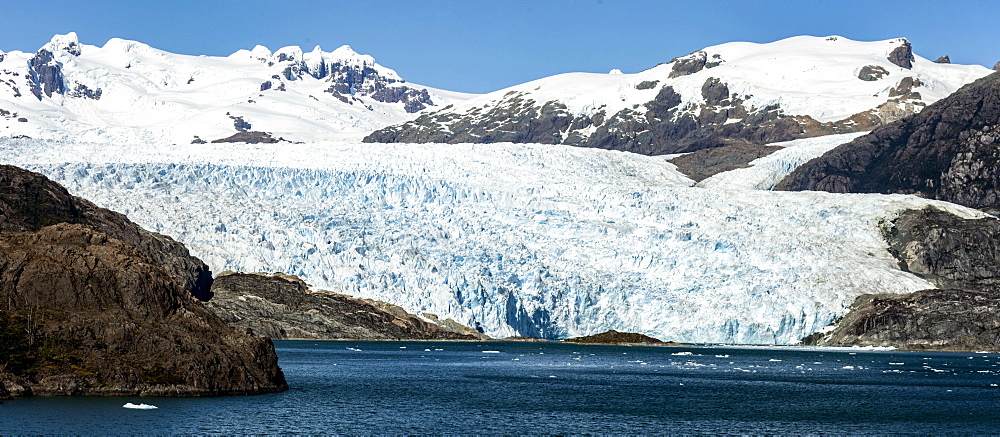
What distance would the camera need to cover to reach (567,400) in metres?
44.1

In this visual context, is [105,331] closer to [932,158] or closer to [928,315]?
[928,315]

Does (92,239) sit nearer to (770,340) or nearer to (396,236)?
(396,236)

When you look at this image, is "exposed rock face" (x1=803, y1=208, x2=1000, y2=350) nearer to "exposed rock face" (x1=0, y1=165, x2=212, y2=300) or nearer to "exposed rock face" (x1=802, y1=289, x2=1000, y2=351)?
"exposed rock face" (x1=802, y1=289, x2=1000, y2=351)

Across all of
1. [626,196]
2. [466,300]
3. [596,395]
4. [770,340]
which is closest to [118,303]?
[596,395]

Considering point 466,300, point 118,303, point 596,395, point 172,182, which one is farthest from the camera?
point 172,182

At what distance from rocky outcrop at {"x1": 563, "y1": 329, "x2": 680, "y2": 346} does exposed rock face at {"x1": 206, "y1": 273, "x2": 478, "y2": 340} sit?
32.0ft

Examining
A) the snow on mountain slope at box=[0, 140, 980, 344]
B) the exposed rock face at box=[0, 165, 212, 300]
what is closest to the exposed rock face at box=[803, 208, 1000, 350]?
the snow on mountain slope at box=[0, 140, 980, 344]

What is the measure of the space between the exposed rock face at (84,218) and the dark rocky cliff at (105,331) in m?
36.4

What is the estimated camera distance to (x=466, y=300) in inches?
3226

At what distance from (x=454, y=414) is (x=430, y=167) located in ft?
211

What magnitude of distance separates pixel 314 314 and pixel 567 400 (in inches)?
1621

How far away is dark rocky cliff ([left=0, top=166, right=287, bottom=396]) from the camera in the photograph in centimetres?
3472

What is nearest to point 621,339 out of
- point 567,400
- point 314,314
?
point 314,314

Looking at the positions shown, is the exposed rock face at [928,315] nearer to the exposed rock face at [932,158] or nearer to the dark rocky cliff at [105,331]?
the exposed rock face at [932,158]
